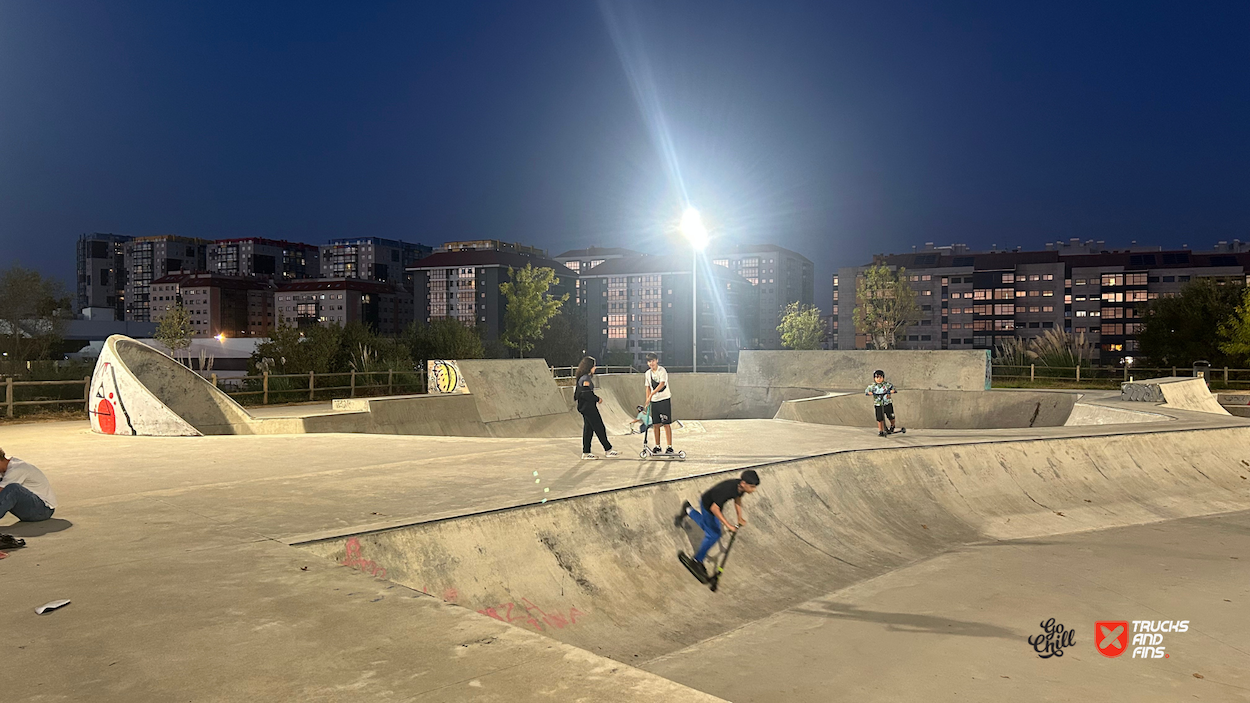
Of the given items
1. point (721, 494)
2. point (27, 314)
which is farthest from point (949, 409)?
point (27, 314)

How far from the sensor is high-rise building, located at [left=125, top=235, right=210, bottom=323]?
18212cm

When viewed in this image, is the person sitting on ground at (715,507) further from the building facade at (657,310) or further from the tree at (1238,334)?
the building facade at (657,310)

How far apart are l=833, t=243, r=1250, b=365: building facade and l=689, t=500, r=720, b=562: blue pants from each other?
110 meters

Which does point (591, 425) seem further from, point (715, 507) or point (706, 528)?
point (715, 507)

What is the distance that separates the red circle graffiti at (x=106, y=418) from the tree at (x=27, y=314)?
166 feet

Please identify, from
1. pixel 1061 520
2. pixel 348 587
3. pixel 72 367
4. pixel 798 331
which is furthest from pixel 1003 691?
pixel 798 331

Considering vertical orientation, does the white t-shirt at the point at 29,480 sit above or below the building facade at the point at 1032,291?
below

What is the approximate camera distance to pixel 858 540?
9.49 meters

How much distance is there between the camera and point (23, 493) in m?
6.56

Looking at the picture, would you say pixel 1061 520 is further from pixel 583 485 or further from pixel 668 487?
pixel 583 485

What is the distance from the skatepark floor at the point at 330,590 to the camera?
3490 millimetres

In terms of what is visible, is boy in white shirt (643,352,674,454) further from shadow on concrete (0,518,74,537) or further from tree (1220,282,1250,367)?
tree (1220,282,1250,367)

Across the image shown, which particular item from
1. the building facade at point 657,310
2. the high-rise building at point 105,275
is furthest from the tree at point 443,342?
the high-rise building at point 105,275

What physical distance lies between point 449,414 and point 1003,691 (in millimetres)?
17939
